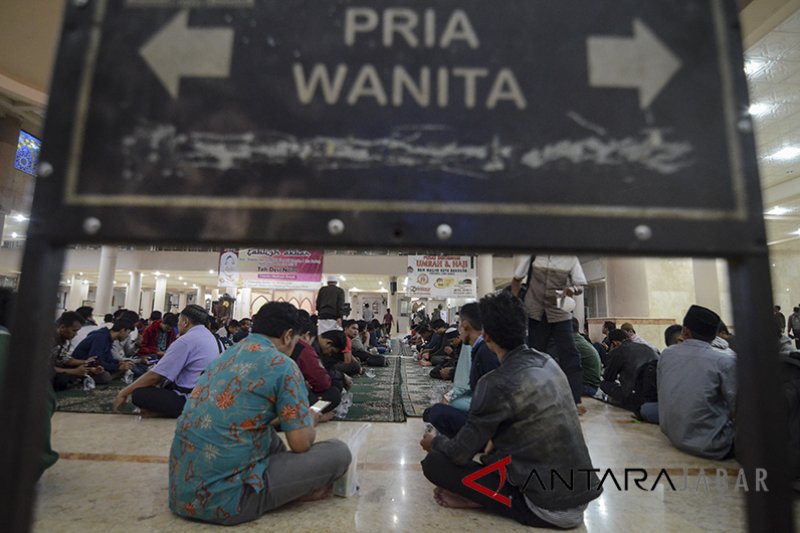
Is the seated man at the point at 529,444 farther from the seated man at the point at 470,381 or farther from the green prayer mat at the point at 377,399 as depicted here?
the green prayer mat at the point at 377,399

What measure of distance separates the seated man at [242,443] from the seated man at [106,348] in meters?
4.03

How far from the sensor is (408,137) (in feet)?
1.90

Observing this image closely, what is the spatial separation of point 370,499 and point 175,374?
79.4 inches

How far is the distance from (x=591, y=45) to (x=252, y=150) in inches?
20.1

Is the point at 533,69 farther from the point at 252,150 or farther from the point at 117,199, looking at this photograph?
the point at 117,199

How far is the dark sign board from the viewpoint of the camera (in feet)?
1.82

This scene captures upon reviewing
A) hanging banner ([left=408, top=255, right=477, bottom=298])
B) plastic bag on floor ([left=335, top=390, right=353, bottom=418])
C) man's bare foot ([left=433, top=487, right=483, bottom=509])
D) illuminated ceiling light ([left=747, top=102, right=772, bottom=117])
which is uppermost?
illuminated ceiling light ([left=747, top=102, right=772, bottom=117])

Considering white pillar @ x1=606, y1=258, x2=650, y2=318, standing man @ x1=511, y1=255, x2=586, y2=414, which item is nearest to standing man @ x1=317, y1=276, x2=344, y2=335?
standing man @ x1=511, y1=255, x2=586, y2=414

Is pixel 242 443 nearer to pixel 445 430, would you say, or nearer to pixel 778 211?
pixel 445 430

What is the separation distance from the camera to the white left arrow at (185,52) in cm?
59

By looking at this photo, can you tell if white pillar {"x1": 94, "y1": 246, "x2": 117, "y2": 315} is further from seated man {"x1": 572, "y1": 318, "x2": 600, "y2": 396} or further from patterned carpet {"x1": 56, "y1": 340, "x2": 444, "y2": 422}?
seated man {"x1": 572, "y1": 318, "x2": 600, "y2": 396}

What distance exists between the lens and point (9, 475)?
497mm

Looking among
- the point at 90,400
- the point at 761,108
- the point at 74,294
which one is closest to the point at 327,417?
the point at 90,400

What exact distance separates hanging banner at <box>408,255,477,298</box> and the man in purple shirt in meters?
4.77
